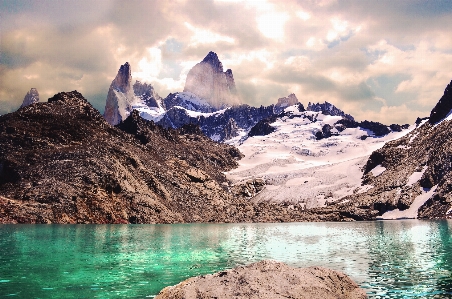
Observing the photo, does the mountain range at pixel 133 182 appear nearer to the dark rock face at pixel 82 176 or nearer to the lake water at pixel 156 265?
the dark rock face at pixel 82 176

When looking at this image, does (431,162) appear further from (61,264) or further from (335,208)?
(61,264)

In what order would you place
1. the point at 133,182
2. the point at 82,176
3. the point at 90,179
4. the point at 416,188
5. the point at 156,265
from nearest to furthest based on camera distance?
the point at 156,265 < the point at 82,176 < the point at 90,179 < the point at 133,182 < the point at 416,188

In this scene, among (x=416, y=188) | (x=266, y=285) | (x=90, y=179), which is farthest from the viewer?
(x=416, y=188)

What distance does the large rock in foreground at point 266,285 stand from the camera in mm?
15266

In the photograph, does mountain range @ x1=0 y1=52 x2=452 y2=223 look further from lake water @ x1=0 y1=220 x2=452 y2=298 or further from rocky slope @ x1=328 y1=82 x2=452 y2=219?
lake water @ x1=0 y1=220 x2=452 y2=298

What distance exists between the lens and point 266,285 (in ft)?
52.3

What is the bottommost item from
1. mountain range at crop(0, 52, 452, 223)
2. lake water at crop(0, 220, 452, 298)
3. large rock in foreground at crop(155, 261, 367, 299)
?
lake water at crop(0, 220, 452, 298)

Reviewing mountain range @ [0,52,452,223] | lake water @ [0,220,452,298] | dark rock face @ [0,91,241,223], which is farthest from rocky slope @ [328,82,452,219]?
lake water @ [0,220,452,298]

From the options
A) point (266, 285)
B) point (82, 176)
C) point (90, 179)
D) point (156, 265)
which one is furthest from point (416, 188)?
point (266, 285)

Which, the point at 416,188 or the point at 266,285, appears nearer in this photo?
the point at 266,285

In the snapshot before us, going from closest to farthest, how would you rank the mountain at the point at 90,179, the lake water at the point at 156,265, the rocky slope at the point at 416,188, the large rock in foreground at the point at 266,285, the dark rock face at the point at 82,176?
1. the large rock in foreground at the point at 266,285
2. the lake water at the point at 156,265
3. the dark rock face at the point at 82,176
4. the mountain at the point at 90,179
5. the rocky slope at the point at 416,188

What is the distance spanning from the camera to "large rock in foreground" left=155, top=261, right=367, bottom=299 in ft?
50.1

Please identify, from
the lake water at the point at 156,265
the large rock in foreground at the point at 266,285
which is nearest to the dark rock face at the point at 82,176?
the lake water at the point at 156,265

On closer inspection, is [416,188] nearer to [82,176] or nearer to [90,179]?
[90,179]
